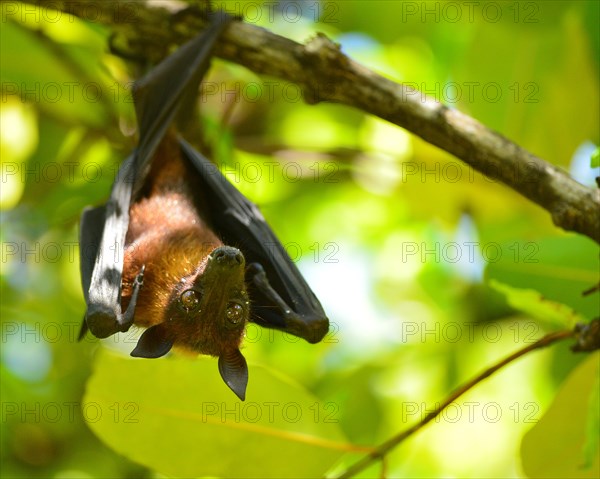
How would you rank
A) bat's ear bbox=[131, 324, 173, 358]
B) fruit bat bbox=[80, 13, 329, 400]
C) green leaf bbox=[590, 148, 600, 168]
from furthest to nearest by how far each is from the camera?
fruit bat bbox=[80, 13, 329, 400] → bat's ear bbox=[131, 324, 173, 358] → green leaf bbox=[590, 148, 600, 168]

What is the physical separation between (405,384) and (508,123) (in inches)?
89.7

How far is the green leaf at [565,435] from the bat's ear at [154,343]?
1956mm

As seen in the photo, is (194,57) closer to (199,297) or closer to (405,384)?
(199,297)

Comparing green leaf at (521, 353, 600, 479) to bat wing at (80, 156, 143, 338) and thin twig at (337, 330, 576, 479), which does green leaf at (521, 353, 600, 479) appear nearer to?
thin twig at (337, 330, 576, 479)

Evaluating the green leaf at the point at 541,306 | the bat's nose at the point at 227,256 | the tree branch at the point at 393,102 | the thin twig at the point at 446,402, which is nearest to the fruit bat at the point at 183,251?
the bat's nose at the point at 227,256

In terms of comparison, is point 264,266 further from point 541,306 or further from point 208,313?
point 541,306

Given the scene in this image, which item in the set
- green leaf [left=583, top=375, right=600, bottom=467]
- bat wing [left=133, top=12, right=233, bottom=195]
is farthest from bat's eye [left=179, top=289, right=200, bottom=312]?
green leaf [left=583, top=375, right=600, bottom=467]

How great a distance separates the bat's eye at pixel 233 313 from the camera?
480cm

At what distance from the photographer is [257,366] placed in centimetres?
419

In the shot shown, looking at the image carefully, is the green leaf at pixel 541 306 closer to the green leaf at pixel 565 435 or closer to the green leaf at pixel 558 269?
the green leaf at pixel 558 269

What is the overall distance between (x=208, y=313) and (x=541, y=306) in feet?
6.12

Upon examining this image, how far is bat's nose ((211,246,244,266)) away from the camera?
4.54 metres

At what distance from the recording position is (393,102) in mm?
4441

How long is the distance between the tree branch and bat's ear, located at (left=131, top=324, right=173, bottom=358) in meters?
1.57
